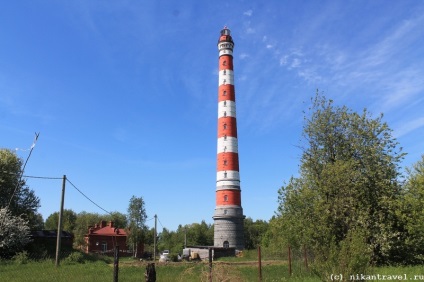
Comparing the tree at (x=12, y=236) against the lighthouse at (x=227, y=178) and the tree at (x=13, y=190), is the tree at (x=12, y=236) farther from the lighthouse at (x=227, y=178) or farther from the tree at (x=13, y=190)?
the lighthouse at (x=227, y=178)

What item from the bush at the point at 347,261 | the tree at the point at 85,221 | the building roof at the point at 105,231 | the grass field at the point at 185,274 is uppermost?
the tree at the point at 85,221

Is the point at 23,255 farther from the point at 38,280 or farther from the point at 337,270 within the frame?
the point at 337,270

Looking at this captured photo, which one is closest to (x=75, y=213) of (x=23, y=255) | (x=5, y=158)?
(x=5, y=158)

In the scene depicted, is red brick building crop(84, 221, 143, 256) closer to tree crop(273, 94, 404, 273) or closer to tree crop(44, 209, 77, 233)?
tree crop(44, 209, 77, 233)

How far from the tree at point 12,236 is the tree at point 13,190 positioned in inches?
155

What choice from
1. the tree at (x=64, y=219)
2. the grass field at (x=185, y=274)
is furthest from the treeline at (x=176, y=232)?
the grass field at (x=185, y=274)

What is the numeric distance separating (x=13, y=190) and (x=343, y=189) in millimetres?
31496

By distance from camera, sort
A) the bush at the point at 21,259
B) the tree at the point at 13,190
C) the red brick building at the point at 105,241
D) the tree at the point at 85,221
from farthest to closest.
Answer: the tree at the point at 85,221
the red brick building at the point at 105,241
the tree at the point at 13,190
the bush at the point at 21,259

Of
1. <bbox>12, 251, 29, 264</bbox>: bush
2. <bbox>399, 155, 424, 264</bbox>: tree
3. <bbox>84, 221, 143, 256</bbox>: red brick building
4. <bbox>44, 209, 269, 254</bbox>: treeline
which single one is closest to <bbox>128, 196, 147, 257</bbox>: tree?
<bbox>84, 221, 143, 256</bbox>: red brick building

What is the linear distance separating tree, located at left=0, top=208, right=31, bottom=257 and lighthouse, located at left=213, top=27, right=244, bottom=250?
769 inches

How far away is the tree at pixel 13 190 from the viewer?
35.4 meters

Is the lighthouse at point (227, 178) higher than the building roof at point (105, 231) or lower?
higher

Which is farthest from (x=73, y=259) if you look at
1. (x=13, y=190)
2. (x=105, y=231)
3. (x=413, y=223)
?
(x=105, y=231)

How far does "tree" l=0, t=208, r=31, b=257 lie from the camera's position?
1111 inches
